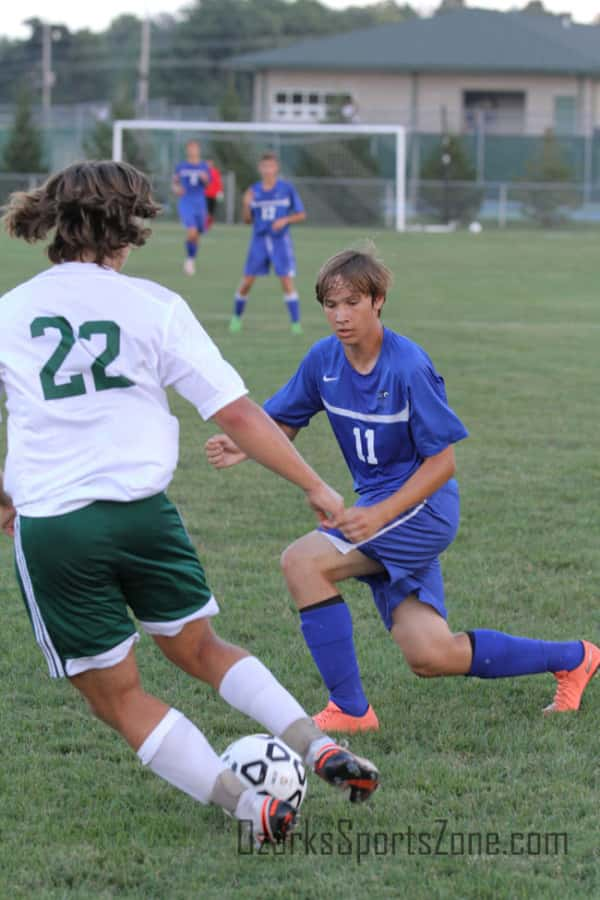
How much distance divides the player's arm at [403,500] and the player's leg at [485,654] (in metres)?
0.38

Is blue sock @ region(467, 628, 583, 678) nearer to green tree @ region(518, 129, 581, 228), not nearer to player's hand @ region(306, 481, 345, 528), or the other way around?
player's hand @ region(306, 481, 345, 528)

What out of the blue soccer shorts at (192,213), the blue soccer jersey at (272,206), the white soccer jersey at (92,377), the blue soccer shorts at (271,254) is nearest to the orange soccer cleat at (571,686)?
the white soccer jersey at (92,377)

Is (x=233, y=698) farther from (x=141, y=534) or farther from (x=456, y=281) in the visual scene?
(x=456, y=281)

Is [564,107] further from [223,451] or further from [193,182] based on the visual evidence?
[223,451]

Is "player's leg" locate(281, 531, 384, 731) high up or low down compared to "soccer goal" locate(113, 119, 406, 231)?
down

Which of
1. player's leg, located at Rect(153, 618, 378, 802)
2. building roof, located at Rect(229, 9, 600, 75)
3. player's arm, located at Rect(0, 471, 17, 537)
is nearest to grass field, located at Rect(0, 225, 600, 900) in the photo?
player's leg, located at Rect(153, 618, 378, 802)

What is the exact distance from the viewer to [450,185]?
1304 inches

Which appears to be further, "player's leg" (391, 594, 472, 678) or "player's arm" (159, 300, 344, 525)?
"player's leg" (391, 594, 472, 678)

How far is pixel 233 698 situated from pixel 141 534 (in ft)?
1.77

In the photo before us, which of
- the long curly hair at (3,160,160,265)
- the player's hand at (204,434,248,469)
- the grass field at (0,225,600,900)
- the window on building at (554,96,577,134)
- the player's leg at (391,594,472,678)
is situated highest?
the window on building at (554,96,577,134)

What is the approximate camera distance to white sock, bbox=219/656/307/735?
3221 millimetres

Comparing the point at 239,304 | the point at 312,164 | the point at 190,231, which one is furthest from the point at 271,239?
the point at 312,164

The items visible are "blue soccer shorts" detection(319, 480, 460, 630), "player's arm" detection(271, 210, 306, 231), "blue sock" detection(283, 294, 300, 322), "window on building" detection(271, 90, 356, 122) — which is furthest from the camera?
"window on building" detection(271, 90, 356, 122)

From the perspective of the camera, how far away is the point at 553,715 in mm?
4117
